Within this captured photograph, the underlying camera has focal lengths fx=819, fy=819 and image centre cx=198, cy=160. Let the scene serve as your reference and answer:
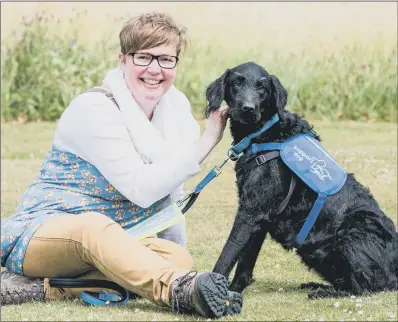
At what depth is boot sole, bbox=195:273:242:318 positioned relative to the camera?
12.8 feet

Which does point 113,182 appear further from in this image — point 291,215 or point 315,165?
point 315,165

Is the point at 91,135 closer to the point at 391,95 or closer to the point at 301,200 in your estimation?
the point at 301,200

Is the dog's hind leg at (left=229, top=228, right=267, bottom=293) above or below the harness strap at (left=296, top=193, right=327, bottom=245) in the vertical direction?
below

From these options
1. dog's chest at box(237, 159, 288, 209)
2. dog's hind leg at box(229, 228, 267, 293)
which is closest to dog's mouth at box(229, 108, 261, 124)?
dog's chest at box(237, 159, 288, 209)

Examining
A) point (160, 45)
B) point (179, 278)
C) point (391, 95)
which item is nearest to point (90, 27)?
point (391, 95)

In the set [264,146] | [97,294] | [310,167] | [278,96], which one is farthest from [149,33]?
[97,294]

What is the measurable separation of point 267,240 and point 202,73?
6817 mm

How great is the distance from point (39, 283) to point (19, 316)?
1.36 feet

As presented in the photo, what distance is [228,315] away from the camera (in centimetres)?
407

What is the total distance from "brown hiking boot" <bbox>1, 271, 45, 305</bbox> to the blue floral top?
0.21ft

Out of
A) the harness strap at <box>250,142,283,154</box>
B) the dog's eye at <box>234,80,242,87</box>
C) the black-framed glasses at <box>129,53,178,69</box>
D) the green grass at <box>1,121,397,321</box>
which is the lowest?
the green grass at <box>1,121,397,321</box>

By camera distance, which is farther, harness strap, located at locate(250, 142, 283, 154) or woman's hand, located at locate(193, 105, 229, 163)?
harness strap, located at locate(250, 142, 283, 154)

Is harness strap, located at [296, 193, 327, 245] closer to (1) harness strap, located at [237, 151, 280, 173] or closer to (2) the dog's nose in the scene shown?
(1) harness strap, located at [237, 151, 280, 173]

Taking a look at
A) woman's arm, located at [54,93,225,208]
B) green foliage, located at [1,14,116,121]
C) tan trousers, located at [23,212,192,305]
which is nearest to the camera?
tan trousers, located at [23,212,192,305]
